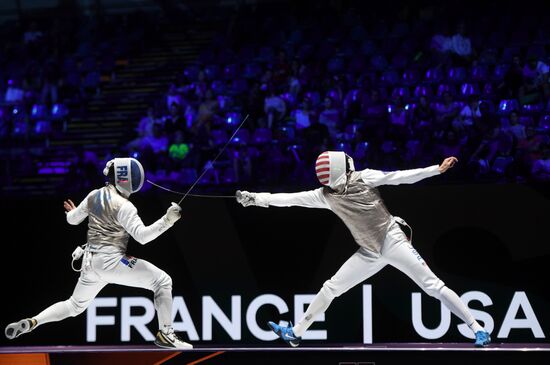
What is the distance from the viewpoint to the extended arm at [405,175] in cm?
543

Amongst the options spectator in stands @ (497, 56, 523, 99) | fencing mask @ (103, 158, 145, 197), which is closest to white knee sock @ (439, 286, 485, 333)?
fencing mask @ (103, 158, 145, 197)

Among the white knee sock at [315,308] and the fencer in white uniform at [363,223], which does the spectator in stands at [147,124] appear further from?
the white knee sock at [315,308]

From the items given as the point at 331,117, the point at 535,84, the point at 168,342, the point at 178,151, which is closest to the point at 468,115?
the point at 535,84

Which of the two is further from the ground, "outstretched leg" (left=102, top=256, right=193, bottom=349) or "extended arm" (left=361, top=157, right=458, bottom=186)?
"extended arm" (left=361, top=157, right=458, bottom=186)

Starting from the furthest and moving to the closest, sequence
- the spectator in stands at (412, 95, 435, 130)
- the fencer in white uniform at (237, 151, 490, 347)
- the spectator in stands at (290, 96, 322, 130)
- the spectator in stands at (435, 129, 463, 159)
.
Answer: the spectator in stands at (290, 96, 322, 130), the spectator in stands at (412, 95, 435, 130), the spectator in stands at (435, 129, 463, 159), the fencer in white uniform at (237, 151, 490, 347)

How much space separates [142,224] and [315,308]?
51.7 inches

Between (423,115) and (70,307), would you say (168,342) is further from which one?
(423,115)

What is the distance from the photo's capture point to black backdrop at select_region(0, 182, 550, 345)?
6723mm

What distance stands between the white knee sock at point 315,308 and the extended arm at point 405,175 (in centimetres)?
83

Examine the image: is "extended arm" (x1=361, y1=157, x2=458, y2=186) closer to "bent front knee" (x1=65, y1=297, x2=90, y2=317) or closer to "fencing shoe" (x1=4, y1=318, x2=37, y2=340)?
"bent front knee" (x1=65, y1=297, x2=90, y2=317)

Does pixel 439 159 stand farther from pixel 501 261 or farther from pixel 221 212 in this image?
pixel 221 212

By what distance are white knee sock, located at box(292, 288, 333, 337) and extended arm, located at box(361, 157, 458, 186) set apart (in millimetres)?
827

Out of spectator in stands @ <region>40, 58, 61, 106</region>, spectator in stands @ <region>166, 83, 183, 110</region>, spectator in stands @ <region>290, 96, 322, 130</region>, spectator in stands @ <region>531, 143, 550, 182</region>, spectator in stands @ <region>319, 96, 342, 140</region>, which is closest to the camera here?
spectator in stands @ <region>531, 143, 550, 182</region>

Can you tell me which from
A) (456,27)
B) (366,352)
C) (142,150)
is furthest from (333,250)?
(456,27)
